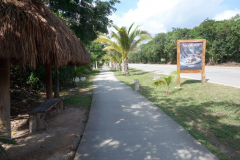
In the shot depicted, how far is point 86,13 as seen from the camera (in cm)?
Answer: 685

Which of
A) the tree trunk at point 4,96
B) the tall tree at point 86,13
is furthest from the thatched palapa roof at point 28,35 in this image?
the tall tree at point 86,13

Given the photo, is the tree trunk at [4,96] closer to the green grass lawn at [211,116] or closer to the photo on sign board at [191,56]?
the green grass lawn at [211,116]

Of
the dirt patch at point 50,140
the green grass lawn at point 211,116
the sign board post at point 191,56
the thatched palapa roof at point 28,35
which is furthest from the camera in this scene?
the sign board post at point 191,56

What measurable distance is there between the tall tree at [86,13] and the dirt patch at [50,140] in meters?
3.98

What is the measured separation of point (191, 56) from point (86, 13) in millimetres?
6626

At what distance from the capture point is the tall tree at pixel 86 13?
6539 millimetres

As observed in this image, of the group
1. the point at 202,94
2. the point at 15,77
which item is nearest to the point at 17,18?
the point at 15,77

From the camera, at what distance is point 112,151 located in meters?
3.22

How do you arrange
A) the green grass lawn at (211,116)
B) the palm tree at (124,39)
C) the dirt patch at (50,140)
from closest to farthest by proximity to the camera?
the dirt patch at (50,140) < the green grass lawn at (211,116) < the palm tree at (124,39)

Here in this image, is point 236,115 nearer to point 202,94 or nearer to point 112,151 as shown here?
point 202,94

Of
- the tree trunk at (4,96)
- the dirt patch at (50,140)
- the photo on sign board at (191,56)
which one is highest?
the photo on sign board at (191,56)

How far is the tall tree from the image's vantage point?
A: 6.54m

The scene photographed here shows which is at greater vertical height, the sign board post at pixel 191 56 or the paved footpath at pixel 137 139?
the sign board post at pixel 191 56

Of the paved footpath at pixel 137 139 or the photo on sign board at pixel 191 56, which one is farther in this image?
the photo on sign board at pixel 191 56
